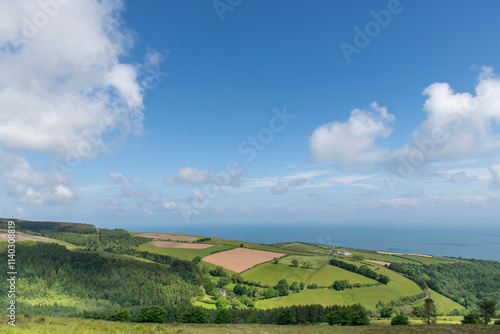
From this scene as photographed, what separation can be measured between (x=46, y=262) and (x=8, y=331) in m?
157

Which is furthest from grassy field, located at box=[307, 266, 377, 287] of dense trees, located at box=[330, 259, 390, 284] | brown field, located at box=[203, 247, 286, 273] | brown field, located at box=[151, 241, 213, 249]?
brown field, located at box=[151, 241, 213, 249]

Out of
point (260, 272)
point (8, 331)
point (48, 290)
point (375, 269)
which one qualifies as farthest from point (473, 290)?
point (48, 290)

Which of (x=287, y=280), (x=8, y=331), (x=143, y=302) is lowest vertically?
(x=143, y=302)

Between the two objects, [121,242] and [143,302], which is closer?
[143,302]

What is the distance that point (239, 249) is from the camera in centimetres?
15900

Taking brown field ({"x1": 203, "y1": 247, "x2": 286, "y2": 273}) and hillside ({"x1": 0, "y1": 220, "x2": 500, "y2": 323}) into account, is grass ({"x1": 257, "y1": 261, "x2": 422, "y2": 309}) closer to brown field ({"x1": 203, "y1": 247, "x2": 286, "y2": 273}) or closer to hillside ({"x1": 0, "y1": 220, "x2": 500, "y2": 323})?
hillside ({"x1": 0, "y1": 220, "x2": 500, "y2": 323})

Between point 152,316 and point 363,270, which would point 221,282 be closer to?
point 152,316

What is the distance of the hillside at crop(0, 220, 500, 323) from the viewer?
100562 millimetres

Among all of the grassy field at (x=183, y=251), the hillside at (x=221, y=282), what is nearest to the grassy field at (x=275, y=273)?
the hillside at (x=221, y=282)

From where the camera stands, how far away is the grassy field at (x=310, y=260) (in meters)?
138

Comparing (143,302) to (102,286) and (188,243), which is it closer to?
(102,286)

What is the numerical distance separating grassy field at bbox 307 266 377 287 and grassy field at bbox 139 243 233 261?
63550mm

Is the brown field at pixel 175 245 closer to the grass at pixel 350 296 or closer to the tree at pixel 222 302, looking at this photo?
the tree at pixel 222 302

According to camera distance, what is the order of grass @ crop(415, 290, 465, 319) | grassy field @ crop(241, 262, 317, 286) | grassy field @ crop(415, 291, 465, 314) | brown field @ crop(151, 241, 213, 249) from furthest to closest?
brown field @ crop(151, 241, 213, 249) → grassy field @ crop(241, 262, 317, 286) → grassy field @ crop(415, 291, 465, 314) → grass @ crop(415, 290, 465, 319)
